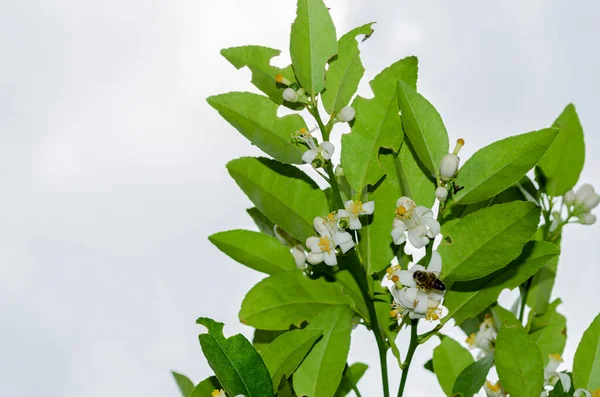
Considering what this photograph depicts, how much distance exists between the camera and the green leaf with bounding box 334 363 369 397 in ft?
3.95

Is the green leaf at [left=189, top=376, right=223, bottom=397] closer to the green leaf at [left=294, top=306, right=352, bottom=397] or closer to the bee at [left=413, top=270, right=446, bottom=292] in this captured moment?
the green leaf at [left=294, top=306, right=352, bottom=397]

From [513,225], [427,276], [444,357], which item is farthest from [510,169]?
[444,357]

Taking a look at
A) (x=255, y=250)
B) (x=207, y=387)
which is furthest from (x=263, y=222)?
(x=207, y=387)

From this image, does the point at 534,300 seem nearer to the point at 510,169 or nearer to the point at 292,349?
the point at 510,169

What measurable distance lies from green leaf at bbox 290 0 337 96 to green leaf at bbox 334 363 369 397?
0.48m

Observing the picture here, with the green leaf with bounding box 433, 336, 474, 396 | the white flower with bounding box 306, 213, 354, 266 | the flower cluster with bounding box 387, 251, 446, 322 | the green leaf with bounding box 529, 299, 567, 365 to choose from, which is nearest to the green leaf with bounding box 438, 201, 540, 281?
the flower cluster with bounding box 387, 251, 446, 322

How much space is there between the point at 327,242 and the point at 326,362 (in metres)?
0.18

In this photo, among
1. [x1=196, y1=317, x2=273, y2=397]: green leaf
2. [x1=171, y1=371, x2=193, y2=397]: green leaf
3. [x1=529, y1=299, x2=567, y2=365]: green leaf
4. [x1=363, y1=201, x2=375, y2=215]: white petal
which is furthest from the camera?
[x1=529, y1=299, x2=567, y2=365]: green leaf

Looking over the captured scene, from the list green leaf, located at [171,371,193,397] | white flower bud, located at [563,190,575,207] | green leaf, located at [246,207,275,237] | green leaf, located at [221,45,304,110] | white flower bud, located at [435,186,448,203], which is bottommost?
green leaf, located at [171,371,193,397]

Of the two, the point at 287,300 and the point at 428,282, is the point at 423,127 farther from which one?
the point at 287,300

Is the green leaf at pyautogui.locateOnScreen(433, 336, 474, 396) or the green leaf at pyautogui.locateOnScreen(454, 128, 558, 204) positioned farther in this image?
the green leaf at pyautogui.locateOnScreen(433, 336, 474, 396)

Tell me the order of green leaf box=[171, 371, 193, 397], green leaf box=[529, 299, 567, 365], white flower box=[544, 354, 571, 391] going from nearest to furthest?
1. white flower box=[544, 354, 571, 391]
2. green leaf box=[171, 371, 193, 397]
3. green leaf box=[529, 299, 567, 365]

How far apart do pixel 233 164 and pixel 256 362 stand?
1.09ft

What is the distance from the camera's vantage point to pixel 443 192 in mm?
1086
